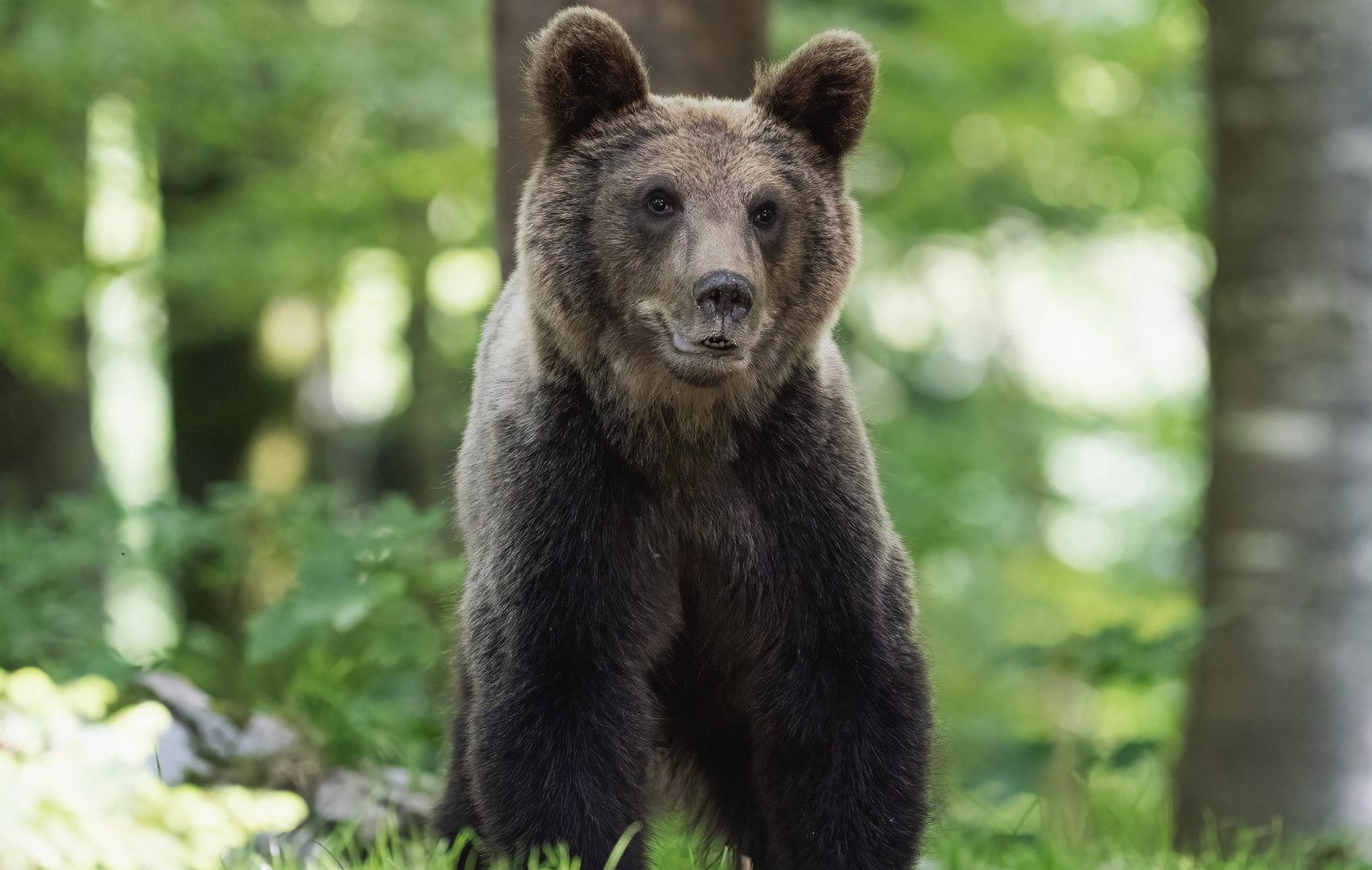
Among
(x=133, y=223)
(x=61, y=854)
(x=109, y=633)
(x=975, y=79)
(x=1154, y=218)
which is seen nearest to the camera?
(x=61, y=854)

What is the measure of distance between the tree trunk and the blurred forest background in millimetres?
16

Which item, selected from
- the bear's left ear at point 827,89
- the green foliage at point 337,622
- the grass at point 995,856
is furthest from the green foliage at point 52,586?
the bear's left ear at point 827,89

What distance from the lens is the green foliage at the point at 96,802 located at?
97.5 inches

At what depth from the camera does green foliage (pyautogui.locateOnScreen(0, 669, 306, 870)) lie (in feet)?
8.13

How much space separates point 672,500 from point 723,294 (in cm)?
66

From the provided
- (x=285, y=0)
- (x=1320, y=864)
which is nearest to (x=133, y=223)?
(x=285, y=0)

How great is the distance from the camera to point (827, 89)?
3701mm

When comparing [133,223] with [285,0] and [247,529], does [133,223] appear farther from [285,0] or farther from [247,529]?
[247,529]

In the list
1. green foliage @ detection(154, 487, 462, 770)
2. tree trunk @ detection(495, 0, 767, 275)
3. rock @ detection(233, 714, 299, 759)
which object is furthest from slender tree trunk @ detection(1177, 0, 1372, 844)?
rock @ detection(233, 714, 299, 759)

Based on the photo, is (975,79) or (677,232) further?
(975,79)

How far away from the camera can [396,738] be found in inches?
217

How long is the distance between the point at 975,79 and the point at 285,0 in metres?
4.42

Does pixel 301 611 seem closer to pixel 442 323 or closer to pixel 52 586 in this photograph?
pixel 52 586

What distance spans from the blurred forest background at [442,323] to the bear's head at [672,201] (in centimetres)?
30
